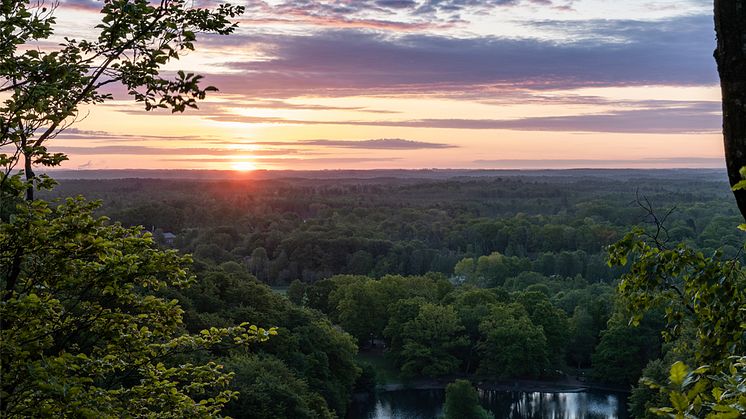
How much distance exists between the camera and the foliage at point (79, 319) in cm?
718

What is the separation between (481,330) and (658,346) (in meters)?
12.2

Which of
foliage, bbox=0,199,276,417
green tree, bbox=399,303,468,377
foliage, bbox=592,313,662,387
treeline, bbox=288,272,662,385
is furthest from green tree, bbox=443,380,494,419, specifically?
foliage, bbox=0,199,276,417

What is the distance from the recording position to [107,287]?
311 inches

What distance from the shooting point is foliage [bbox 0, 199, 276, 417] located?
23.6 feet

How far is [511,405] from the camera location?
4759 cm

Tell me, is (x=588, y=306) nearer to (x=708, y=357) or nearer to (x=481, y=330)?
(x=481, y=330)

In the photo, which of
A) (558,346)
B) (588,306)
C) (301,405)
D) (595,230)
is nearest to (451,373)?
(558,346)

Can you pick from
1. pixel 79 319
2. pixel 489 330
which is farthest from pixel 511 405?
pixel 79 319

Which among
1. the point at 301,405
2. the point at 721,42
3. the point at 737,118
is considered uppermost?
the point at 721,42

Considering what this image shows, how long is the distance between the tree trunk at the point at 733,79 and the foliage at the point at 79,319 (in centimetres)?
545

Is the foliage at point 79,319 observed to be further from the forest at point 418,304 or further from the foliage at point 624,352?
the foliage at point 624,352

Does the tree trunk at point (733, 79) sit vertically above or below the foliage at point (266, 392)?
above

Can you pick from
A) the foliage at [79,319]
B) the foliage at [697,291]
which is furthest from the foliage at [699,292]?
the foliage at [79,319]

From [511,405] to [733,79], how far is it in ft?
150
